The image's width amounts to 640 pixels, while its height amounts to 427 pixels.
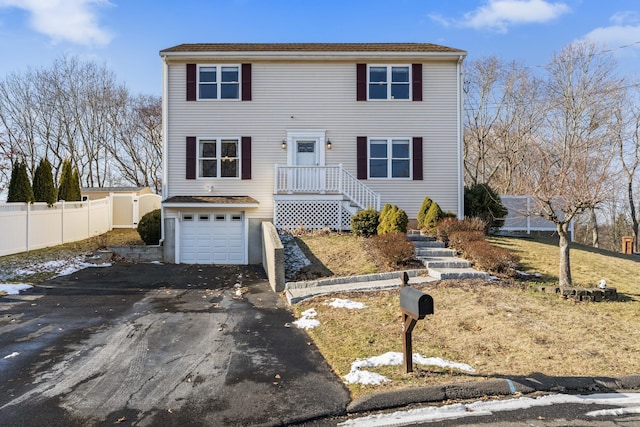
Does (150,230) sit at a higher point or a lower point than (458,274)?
higher

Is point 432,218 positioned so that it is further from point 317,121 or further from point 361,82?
point 361,82

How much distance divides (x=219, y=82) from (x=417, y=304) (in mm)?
13346

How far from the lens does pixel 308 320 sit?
684cm

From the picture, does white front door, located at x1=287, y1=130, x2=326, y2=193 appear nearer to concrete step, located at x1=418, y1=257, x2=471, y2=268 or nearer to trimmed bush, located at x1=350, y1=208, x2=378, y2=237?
trimmed bush, located at x1=350, y1=208, x2=378, y2=237

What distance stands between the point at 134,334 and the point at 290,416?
3.58 m

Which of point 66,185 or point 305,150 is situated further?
point 66,185

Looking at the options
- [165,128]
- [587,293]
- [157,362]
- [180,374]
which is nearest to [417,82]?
[165,128]

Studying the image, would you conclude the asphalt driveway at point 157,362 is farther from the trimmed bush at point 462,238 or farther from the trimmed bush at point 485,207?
the trimmed bush at point 485,207

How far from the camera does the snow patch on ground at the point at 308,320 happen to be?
6.56 metres

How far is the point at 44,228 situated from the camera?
14.6 m

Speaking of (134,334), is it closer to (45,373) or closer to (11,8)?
(45,373)

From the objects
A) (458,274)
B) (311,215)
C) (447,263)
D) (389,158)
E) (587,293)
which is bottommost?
(587,293)

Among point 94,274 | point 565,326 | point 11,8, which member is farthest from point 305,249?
point 11,8

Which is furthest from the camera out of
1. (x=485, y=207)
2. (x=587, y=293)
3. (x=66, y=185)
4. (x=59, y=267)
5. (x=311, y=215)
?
(x=66, y=185)
